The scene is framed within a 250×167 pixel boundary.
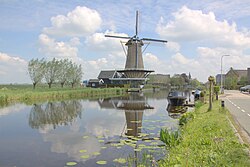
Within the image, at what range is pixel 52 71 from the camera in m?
49.8

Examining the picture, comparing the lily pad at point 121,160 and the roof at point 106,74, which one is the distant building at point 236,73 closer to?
the roof at point 106,74

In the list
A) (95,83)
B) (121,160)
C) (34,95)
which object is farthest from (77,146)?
(95,83)

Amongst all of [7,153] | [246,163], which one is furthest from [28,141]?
[246,163]

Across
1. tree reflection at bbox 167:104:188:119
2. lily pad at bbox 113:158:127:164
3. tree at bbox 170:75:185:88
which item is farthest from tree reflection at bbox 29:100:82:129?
tree at bbox 170:75:185:88

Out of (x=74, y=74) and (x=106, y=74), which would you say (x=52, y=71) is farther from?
(x=106, y=74)

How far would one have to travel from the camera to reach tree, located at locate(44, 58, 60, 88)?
1906 inches

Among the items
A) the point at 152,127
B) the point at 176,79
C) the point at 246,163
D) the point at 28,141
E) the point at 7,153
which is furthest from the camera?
the point at 176,79

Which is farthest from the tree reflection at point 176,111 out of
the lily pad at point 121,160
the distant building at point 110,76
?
the distant building at point 110,76

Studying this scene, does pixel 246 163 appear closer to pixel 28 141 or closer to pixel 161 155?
pixel 161 155

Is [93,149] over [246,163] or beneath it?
beneath

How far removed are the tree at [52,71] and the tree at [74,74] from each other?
16.1ft

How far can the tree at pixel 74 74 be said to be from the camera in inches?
2199

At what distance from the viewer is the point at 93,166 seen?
6.82 metres

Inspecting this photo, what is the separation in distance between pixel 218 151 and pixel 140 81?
55019 mm
